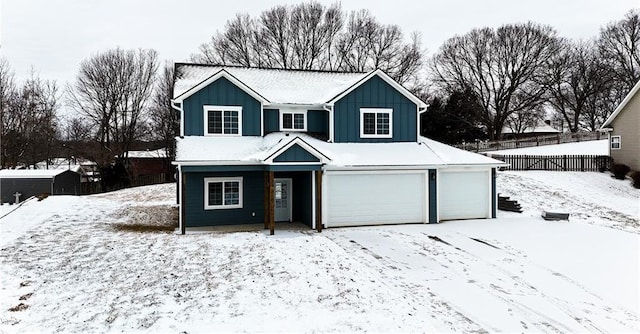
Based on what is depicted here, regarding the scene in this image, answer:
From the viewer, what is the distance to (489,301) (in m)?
8.08

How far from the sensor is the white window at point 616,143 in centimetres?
2705

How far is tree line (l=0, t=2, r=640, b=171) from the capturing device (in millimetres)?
37219

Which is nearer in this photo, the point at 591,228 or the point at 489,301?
the point at 489,301

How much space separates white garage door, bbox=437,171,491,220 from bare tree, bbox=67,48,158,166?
3110 cm

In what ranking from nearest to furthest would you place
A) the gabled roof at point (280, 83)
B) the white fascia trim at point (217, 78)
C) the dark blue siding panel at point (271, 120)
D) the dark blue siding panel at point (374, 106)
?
the white fascia trim at point (217, 78) → the gabled roof at point (280, 83) → the dark blue siding panel at point (374, 106) → the dark blue siding panel at point (271, 120)

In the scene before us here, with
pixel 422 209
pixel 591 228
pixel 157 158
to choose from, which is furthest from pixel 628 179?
pixel 157 158

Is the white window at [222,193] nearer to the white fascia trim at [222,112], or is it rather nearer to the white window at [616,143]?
the white fascia trim at [222,112]

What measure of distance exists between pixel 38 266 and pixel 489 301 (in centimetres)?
1043

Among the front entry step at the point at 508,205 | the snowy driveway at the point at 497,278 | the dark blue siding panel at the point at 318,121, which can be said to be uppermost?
the dark blue siding panel at the point at 318,121

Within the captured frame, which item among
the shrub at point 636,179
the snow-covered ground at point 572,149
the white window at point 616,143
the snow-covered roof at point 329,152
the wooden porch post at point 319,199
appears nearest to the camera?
the snow-covered roof at point 329,152

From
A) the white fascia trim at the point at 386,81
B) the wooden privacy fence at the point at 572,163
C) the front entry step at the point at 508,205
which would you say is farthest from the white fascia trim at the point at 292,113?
the wooden privacy fence at the point at 572,163

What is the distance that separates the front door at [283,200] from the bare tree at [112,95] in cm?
2618

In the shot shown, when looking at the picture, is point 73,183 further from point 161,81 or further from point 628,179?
point 628,179

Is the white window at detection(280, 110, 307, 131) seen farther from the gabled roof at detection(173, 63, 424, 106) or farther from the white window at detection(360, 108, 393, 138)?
the white window at detection(360, 108, 393, 138)
